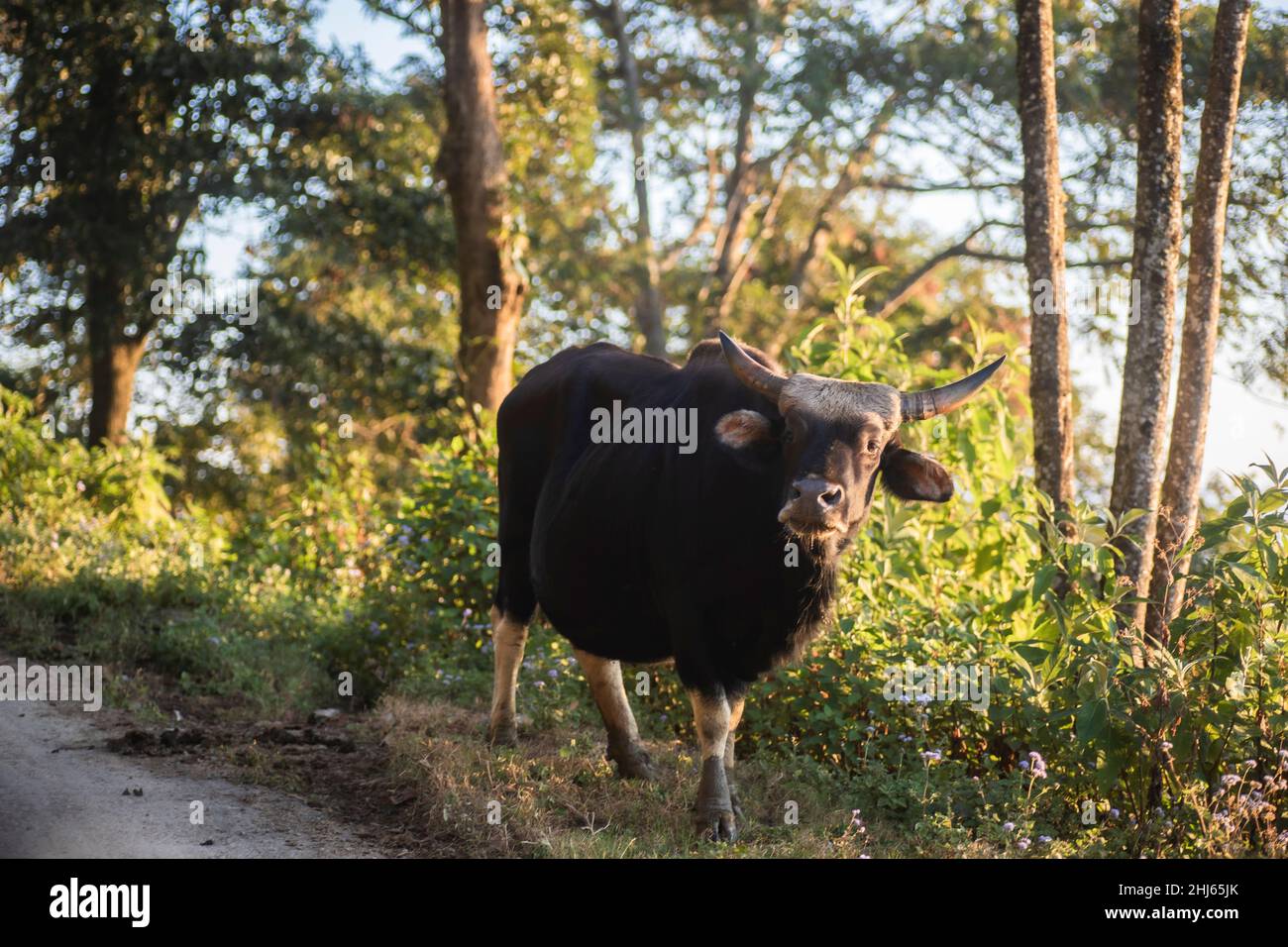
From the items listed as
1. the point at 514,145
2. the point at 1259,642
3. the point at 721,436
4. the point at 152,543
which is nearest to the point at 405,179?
the point at 514,145

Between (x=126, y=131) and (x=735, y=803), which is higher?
(x=126, y=131)

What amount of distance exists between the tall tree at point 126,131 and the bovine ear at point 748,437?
11.1 m

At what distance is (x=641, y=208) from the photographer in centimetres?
2252

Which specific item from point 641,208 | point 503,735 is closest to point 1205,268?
point 503,735

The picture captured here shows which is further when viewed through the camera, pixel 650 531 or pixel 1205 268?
pixel 1205 268

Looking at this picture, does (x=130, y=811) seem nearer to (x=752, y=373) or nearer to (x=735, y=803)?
(x=735, y=803)

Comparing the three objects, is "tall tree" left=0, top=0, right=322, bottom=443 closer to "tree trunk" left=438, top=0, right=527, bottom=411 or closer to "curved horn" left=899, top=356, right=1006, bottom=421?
"tree trunk" left=438, top=0, right=527, bottom=411

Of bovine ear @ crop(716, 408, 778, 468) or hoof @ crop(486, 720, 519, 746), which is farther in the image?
hoof @ crop(486, 720, 519, 746)

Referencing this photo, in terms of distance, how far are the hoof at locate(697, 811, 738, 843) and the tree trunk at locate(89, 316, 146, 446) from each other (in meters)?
12.4

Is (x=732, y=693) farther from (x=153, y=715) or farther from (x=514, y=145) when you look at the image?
(x=514, y=145)
